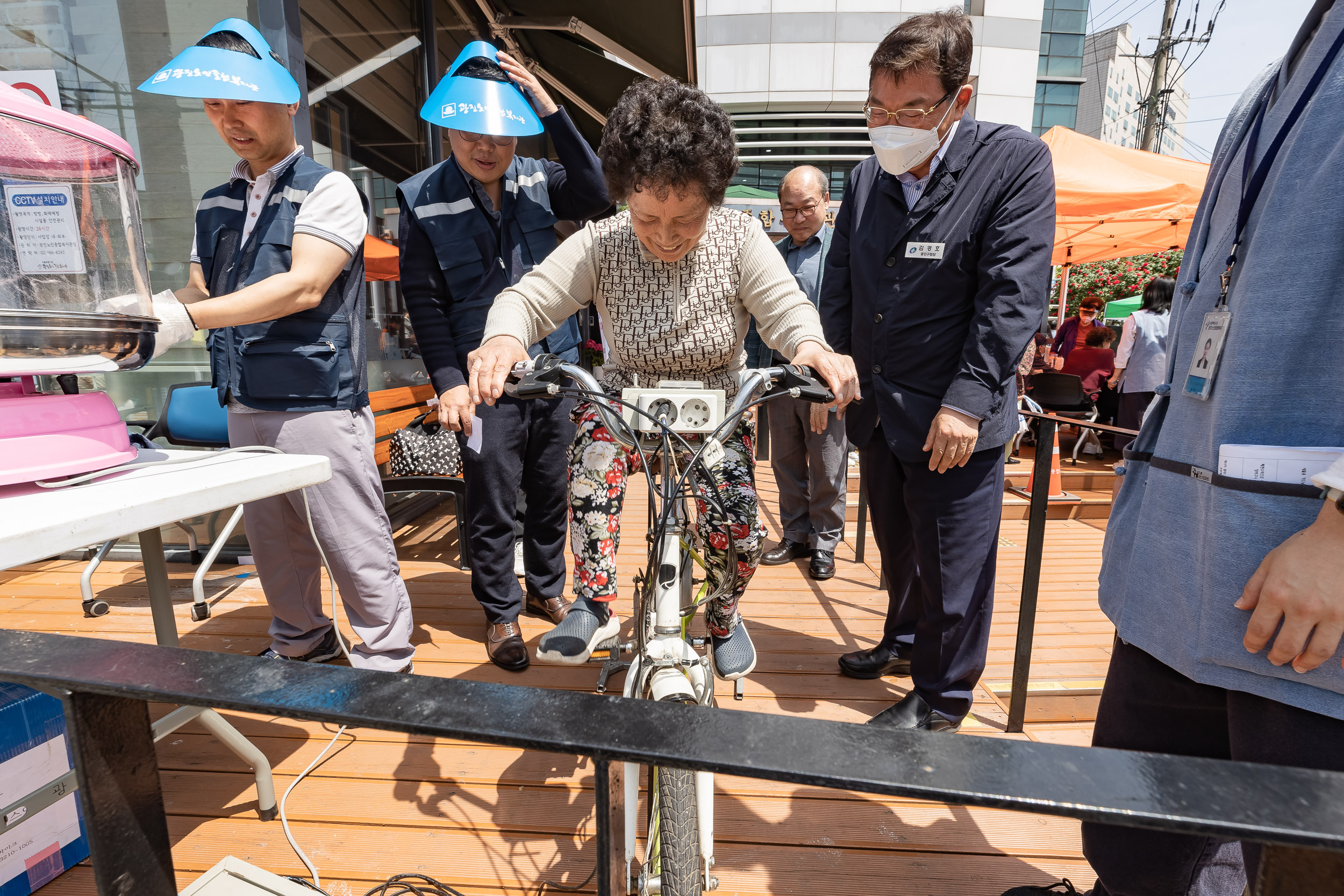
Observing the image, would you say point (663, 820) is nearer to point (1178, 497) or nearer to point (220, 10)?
point (1178, 497)

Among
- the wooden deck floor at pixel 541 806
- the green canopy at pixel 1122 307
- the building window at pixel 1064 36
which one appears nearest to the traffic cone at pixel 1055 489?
the wooden deck floor at pixel 541 806

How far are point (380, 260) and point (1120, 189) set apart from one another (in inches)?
230

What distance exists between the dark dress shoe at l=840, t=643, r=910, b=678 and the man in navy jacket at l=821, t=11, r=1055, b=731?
1.17 feet

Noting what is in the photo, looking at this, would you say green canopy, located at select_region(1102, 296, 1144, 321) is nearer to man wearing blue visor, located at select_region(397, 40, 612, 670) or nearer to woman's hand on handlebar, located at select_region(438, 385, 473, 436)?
man wearing blue visor, located at select_region(397, 40, 612, 670)

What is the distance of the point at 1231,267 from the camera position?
0.95m

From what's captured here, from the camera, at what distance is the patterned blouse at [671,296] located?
5.66 feet

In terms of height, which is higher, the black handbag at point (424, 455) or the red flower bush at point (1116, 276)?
the red flower bush at point (1116, 276)

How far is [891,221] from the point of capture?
2098mm

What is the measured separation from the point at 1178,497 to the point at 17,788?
95.0 inches

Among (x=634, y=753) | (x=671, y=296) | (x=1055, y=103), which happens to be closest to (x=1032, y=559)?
(x=671, y=296)

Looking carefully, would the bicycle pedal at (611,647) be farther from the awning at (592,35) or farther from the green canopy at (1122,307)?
the green canopy at (1122,307)

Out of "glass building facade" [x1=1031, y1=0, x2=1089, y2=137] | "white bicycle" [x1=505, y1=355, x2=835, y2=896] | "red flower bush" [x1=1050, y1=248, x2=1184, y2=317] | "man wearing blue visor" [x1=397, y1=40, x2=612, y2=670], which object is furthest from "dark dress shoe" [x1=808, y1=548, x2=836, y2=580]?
"glass building facade" [x1=1031, y1=0, x2=1089, y2=137]

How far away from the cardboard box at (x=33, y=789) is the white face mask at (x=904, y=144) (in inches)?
102

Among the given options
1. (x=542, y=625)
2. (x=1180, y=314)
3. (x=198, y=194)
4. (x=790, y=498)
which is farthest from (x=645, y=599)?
(x=198, y=194)
